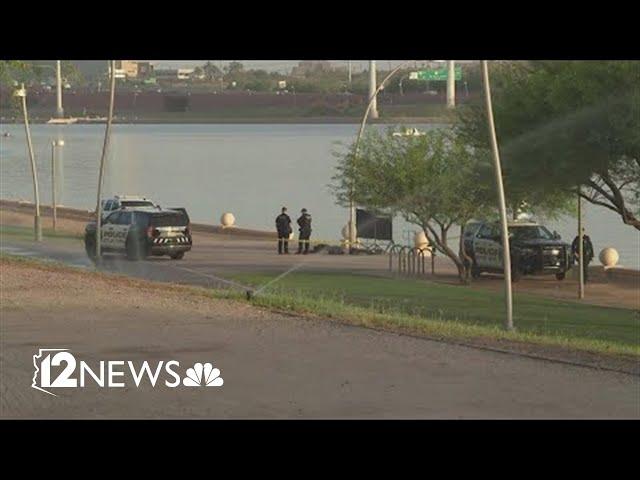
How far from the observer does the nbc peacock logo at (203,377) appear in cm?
1309

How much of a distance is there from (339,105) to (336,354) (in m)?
97.5

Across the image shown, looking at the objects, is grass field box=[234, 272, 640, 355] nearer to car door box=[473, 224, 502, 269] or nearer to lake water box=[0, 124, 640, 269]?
car door box=[473, 224, 502, 269]

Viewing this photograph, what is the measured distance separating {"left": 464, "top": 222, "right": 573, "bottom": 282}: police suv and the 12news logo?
23344mm

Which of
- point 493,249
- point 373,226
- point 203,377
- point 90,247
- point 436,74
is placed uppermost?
point 436,74

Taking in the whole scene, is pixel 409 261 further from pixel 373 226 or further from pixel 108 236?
pixel 108 236

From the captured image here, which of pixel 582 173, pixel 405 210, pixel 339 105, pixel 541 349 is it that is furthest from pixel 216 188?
pixel 541 349

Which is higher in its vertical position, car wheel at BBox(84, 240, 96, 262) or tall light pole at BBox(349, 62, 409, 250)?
tall light pole at BBox(349, 62, 409, 250)

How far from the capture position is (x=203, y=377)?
13.5 meters

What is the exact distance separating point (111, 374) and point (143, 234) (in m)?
24.8

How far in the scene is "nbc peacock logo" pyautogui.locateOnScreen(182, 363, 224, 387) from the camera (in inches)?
516

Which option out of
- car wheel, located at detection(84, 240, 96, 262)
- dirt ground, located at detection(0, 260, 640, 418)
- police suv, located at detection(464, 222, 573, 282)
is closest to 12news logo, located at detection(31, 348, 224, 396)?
dirt ground, located at detection(0, 260, 640, 418)

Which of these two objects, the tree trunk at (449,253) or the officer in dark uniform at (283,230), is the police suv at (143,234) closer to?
the officer in dark uniform at (283,230)

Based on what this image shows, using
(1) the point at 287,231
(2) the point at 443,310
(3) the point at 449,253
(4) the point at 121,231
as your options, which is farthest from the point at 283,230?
(2) the point at 443,310
